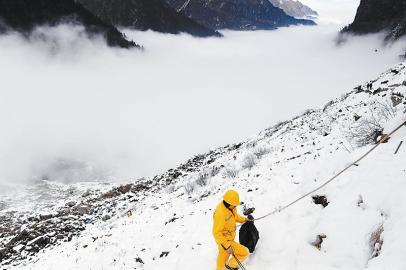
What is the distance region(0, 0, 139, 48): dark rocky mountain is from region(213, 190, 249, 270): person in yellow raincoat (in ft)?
533

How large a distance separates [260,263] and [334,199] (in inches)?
74.8

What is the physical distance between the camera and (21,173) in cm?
7419

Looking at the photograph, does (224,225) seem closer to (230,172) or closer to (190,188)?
(230,172)

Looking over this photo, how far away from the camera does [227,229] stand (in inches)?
273

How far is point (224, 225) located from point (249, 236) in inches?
32.6

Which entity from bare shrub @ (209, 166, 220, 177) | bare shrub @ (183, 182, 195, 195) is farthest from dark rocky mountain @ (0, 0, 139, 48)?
bare shrub @ (183, 182, 195, 195)

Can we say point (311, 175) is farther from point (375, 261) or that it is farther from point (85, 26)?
point (85, 26)

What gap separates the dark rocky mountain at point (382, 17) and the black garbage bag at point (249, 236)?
4072 inches

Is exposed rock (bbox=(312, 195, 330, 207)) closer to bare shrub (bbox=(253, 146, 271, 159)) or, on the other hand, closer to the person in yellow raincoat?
the person in yellow raincoat

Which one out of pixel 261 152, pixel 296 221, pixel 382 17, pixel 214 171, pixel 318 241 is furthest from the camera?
pixel 382 17

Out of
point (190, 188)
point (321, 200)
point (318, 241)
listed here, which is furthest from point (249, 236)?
point (190, 188)

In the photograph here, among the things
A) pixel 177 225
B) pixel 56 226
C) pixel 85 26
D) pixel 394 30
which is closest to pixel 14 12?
pixel 85 26

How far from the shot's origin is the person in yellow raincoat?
664cm

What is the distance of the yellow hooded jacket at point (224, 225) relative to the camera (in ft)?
22.2
